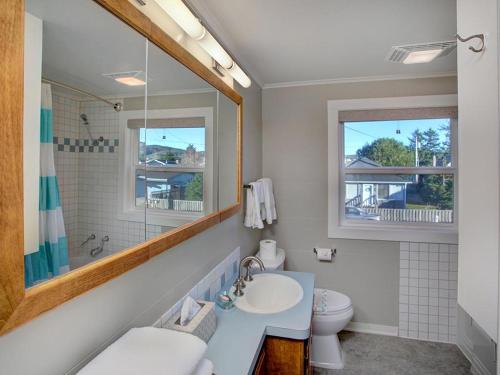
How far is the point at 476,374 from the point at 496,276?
1.94 metres

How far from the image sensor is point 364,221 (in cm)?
276

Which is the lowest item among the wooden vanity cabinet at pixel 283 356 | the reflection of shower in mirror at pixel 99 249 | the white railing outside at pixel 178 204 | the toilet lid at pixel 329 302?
the toilet lid at pixel 329 302

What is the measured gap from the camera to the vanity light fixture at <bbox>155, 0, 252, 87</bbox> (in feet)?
3.51

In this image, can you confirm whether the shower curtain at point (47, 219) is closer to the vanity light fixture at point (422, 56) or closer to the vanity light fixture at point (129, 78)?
the vanity light fixture at point (129, 78)

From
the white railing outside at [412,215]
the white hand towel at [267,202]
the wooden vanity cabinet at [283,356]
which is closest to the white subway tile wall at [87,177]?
the wooden vanity cabinet at [283,356]

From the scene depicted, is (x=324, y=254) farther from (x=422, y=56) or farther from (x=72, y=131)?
(x=72, y=131)

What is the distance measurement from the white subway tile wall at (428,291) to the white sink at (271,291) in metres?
1.34

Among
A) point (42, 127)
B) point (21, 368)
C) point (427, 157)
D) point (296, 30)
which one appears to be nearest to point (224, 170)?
point (296, 30)

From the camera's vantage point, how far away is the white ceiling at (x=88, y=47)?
0.68 meters

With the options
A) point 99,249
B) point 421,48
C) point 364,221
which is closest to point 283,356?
point 99,249

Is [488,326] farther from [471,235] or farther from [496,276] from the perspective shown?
[471,235]

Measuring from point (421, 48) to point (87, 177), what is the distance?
212 cm

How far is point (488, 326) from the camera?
901mm

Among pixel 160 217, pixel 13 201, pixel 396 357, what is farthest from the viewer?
pixel 396 357
